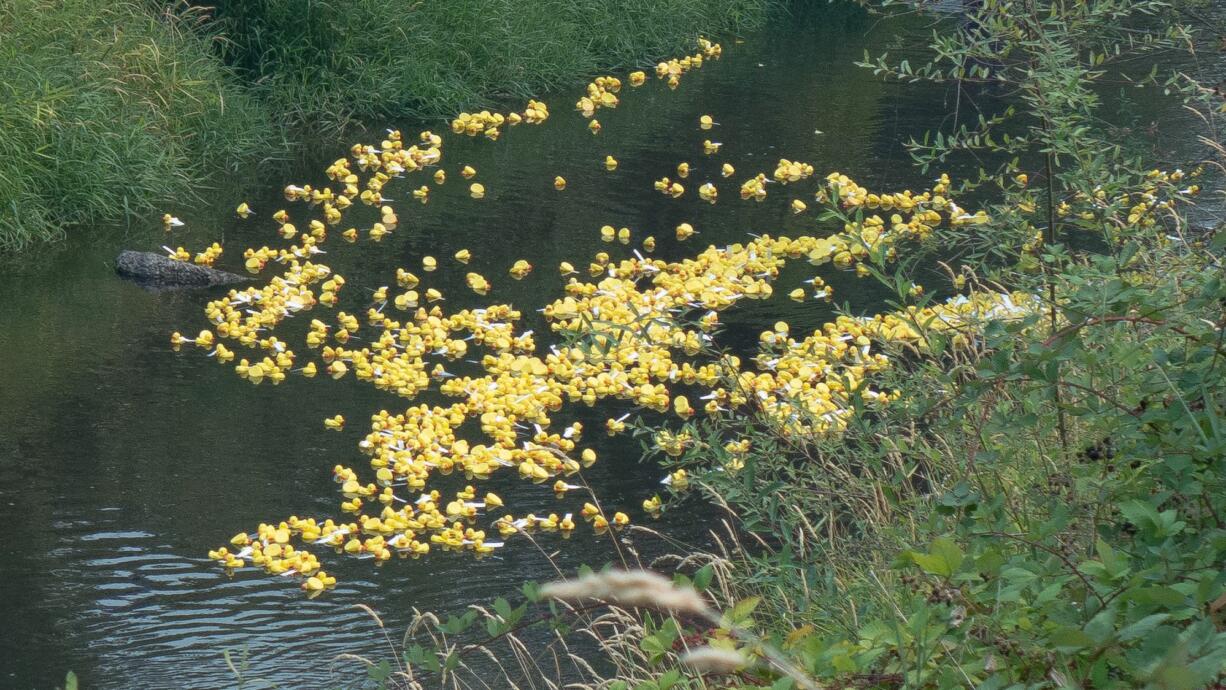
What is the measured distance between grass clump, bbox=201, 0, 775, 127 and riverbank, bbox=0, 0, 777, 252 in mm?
14

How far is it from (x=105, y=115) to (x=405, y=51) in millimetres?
2707

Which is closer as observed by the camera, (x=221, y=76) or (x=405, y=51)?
(x=221, y=76)

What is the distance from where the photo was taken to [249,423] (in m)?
4.92

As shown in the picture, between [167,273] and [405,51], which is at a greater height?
[405,51]

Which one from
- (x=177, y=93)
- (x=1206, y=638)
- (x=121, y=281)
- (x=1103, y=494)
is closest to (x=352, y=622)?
(x=1103, y=494)

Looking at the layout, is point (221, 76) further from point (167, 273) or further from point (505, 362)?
point (505, 362)

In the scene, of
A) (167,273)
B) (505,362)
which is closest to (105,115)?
(167,273)

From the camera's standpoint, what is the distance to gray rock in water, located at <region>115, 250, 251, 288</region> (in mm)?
6219

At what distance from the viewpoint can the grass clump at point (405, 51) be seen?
29.2 ft

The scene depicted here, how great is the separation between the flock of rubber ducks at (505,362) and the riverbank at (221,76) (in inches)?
31.8

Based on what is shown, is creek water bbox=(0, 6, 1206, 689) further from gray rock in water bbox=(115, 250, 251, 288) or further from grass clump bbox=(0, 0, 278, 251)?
grass clump bbox=(0, 0, 278, 251)

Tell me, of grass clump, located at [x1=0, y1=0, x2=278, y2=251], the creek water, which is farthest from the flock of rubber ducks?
grass clump, located at [x1=0, y1=0, x2=278, y2=251]

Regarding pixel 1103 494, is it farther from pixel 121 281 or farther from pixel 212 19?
pixel 212 19

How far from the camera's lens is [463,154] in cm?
858
